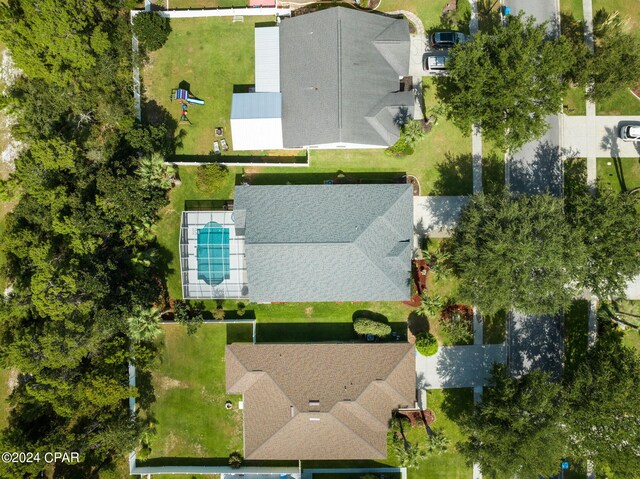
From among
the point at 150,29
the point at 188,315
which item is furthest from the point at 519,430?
the point at 150,29

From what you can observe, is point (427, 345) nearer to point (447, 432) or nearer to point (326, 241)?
point (447, 432)

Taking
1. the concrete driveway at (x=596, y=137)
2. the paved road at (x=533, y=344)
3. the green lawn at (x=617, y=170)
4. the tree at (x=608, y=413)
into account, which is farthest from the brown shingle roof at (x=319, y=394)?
the concrete driveway at (x=596, y=137)

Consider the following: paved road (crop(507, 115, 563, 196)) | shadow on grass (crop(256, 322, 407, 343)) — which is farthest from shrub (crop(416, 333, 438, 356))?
paved road (crop(507, 115, 563, 196))

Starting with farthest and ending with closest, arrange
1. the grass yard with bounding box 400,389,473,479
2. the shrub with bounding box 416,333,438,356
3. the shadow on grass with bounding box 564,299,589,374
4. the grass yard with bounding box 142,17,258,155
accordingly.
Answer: the grass yard with bounding box 142,17,258,155
the shadow on grass with bounding box 564,299,589,374
the grass yard with bounding box 400,389,473,479
the shrub with bounding box 416,333,438,356

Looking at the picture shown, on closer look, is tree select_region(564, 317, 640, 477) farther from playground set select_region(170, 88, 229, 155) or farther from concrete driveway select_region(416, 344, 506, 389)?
playground set select_region(170, 88, 229, 155)

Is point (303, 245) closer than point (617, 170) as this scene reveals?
Yes

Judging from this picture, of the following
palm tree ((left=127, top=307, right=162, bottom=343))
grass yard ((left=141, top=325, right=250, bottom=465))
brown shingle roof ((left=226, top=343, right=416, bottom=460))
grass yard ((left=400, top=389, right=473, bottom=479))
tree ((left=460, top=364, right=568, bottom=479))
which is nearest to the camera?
tree ((left=460, top=364, right=568, bottom=479))

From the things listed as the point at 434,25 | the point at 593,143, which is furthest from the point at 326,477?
the point at 434,25

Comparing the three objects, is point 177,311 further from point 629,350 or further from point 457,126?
point 629,350
